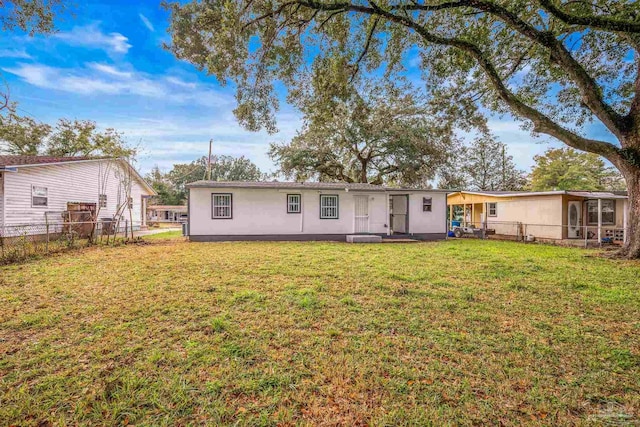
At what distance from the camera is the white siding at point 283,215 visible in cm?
1270

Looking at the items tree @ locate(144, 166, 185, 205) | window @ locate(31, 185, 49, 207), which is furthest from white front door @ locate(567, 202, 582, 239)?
tree @ locate(144, 166, 185, 205)

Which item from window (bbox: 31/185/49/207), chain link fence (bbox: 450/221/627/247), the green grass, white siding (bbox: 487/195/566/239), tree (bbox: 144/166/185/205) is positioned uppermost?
tree (bbox: 144/166/185/205)

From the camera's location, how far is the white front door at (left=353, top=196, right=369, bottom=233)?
14.1 metres

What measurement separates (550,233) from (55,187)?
79.6ft

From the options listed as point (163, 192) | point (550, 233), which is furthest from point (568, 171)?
point (163, 192)

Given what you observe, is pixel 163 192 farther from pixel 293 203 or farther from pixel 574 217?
pixel 574 217

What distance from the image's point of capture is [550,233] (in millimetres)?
14375

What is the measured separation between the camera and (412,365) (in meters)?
2.79

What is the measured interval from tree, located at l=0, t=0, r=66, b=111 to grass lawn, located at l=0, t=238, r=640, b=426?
4108 mm

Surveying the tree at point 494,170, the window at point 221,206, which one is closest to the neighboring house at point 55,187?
the window at point 221,206

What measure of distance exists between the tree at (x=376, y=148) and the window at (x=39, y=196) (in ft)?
43.0

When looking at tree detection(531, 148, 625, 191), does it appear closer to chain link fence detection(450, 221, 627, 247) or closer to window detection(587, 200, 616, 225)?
window detection(587, 200, 616, 225)

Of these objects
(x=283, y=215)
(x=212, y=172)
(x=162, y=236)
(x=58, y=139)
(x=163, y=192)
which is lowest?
(x=162, y=236)

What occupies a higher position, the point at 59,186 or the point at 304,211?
the point at 59,186
